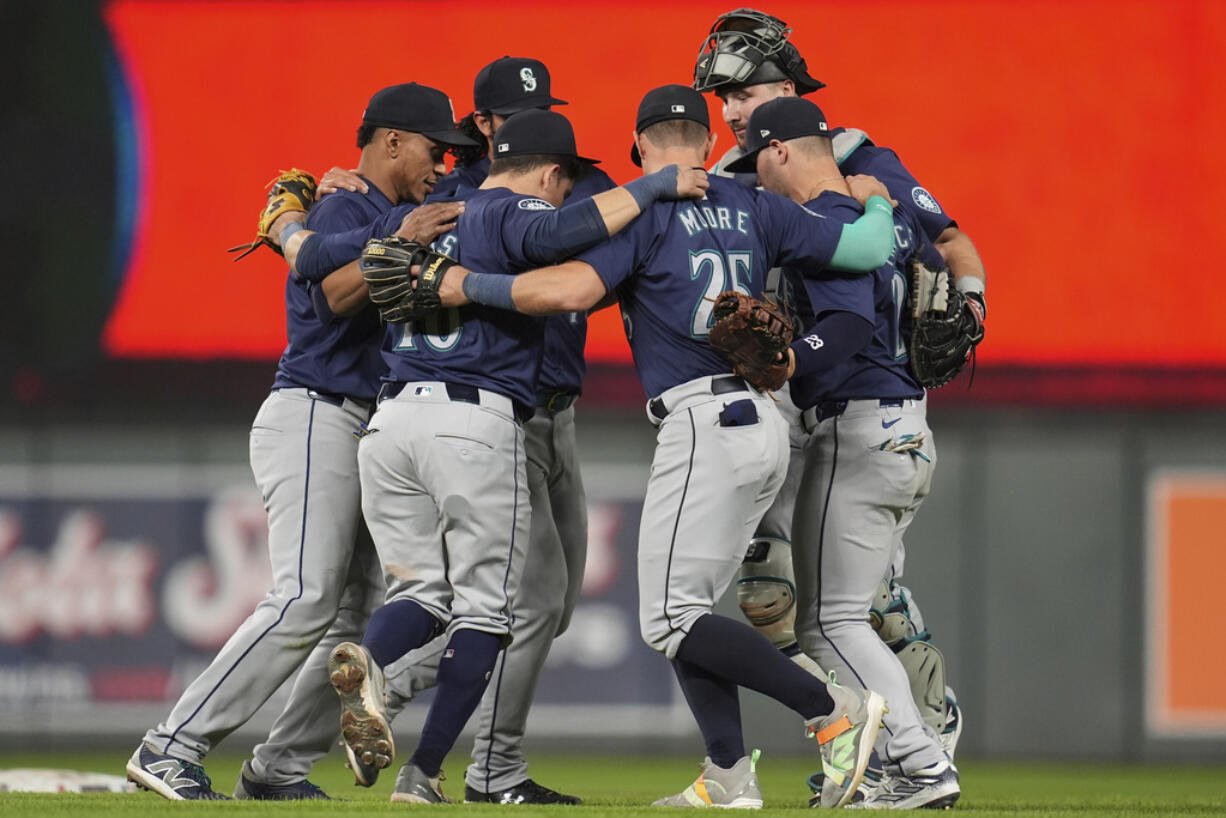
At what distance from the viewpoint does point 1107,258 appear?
27.0 ft

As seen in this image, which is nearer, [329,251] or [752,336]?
[752,336]

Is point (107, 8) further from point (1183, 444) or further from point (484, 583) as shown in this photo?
point (1183, 444)

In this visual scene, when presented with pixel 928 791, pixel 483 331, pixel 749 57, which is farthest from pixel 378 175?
pixel 928 791

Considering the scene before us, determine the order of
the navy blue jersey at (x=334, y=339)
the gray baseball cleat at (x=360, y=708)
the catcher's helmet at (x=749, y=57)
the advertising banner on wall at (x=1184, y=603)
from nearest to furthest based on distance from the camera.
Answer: the gray baseball cleat at (x=360, y=708), the navy blue jersey at (x=334, y=339), the catcher's helmet at (x=749, y=57), the advertising banner on wall at (x=1184, y=603)

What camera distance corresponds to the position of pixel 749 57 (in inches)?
195

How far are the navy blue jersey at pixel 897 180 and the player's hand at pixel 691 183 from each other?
694 mm

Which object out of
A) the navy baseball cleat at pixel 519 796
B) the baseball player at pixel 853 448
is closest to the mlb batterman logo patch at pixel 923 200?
the baseball player at pixel 853 448

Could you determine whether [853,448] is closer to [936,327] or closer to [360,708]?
[936,327]

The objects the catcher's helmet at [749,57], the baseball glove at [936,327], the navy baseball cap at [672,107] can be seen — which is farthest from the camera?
the catcher's helmet at [749,57]

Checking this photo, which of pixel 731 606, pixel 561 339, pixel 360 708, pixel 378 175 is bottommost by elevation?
pixel 731 606

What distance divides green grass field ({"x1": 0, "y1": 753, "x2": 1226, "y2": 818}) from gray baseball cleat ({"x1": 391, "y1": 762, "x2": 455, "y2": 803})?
0.06 m

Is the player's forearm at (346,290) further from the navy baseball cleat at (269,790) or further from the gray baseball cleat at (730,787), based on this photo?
the gray baseball cleat at (730,787)

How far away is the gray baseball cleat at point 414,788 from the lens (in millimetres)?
→ 4078

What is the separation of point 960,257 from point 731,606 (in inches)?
160
